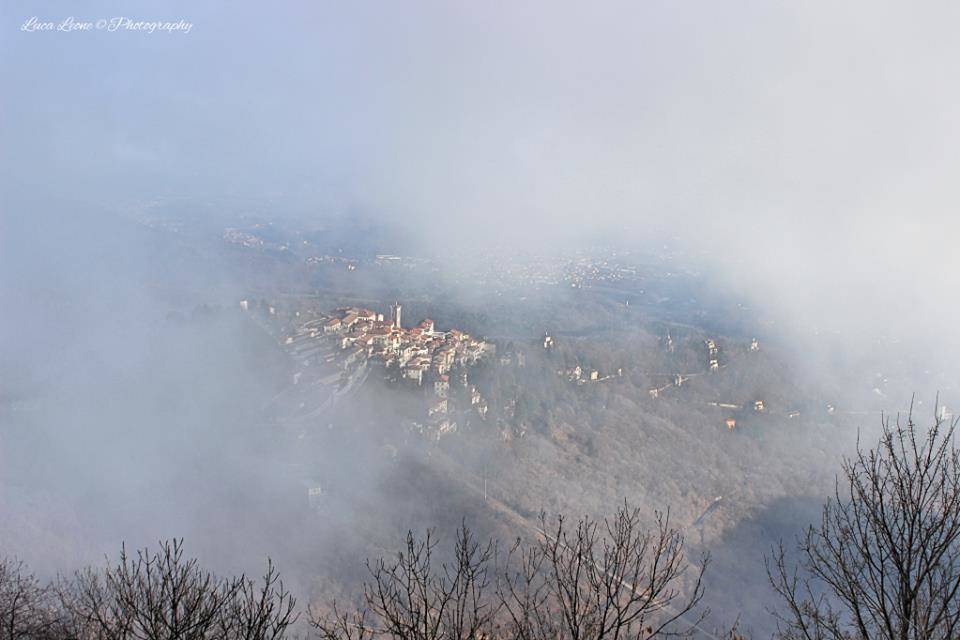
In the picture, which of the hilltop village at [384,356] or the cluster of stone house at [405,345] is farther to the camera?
the cluster of stone house at [405,345]

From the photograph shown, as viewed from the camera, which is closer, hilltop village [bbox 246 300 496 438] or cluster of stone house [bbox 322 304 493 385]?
hilltop village [bbox 246 300 496 438]

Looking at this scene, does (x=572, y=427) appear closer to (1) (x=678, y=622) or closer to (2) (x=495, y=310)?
(1) (x=678, y=622)

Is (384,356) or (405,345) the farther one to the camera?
(405,345)

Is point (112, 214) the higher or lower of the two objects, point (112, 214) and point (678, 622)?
the higher

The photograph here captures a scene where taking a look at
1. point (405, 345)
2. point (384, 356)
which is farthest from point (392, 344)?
point (384, 356)

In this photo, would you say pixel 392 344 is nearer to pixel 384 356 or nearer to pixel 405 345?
pixel 405 345

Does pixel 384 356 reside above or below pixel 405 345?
below

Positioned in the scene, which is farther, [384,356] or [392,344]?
[392,344]

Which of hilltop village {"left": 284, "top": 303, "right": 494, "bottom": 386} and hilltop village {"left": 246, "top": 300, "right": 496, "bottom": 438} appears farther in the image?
hilltop village {"left": 284, "top": 303, "right": 494, "bottom": 386}

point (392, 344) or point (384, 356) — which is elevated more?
point (392, 344)

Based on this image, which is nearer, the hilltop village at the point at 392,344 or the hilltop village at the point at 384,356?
the hilltop village at the point at 384,356

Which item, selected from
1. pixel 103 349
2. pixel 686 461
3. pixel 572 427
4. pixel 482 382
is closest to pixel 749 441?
pixel 686 461
